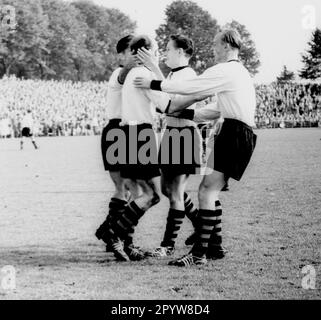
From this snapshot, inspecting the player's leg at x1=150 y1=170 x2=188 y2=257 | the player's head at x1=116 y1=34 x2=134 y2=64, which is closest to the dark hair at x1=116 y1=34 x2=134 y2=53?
the player's head at x1=116 y1=34 x2=134 y2=64

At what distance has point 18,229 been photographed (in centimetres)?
898

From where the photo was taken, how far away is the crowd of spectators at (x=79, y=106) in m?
48.2

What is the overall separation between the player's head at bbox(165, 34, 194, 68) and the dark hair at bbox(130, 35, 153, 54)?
280 mm

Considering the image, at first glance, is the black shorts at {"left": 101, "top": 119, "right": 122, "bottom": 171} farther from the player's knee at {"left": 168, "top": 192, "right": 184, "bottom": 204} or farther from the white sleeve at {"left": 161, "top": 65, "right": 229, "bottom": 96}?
the white sleeve at {"left": 161, "top": 65, "right": 229, "bottom": 96}

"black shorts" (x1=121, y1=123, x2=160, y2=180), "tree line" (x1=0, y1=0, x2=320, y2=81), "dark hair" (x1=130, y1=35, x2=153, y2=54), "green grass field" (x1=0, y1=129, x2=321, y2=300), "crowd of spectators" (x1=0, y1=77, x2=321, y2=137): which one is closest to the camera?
"green grass field" (x1=0, y1=129, x2=321, y2=300)

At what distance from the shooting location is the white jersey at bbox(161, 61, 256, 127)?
21.0ft

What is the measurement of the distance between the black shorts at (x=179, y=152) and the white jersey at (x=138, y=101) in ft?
0.89

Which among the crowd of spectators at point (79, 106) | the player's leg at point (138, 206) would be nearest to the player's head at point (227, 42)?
the player's leg at point (138, 206)

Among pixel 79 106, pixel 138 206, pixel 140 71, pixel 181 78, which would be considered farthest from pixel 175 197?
pixel 79 106

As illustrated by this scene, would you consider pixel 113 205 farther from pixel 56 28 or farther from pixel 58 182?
pixel 56 28

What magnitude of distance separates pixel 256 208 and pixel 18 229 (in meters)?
3.70

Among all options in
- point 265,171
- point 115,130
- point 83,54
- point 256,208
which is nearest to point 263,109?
point 83,54

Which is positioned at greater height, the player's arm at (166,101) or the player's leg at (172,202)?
the player's arm at (166,101)

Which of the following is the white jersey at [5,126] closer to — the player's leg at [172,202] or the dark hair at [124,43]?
the dark hair at [124,43]
